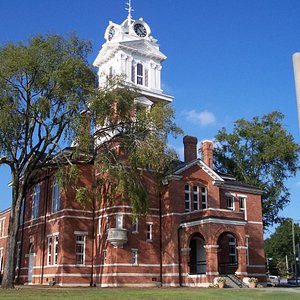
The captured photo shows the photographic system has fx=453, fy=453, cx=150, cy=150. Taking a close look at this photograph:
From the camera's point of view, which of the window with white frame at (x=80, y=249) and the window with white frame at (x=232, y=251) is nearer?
the window with white frame at (x=80, y=249)

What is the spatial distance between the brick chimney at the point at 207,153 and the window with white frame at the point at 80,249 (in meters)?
14.0

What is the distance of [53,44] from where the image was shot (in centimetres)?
2964

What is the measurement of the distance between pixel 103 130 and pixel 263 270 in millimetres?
20364

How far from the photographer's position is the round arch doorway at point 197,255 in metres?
37.6

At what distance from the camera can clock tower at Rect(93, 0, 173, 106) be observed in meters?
43.1

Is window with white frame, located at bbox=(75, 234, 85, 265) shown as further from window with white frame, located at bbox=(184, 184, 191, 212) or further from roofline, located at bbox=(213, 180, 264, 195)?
roofline, located at bbox=(213, 180, 264, 195)

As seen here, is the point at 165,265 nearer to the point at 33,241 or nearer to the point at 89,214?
the point at 89,214

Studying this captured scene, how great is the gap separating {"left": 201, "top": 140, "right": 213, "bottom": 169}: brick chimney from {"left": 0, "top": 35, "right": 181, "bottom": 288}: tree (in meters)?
13.0

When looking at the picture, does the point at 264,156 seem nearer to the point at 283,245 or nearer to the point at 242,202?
the point at 242,202

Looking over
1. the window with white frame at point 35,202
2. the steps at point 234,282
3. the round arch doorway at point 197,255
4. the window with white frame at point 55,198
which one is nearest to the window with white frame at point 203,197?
the round arch doorway at point 197,255

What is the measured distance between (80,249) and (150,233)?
5.81 meters

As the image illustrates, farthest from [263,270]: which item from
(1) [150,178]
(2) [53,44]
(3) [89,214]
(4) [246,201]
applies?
(2) [53,44]

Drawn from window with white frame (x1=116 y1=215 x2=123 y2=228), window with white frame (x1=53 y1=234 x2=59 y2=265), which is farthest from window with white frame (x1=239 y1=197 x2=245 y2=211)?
window with white frame (x1=53 y1=234 x2=59 y2=265)

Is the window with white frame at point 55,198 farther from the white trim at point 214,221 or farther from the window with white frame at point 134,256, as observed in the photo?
the white trim at point 214,221
